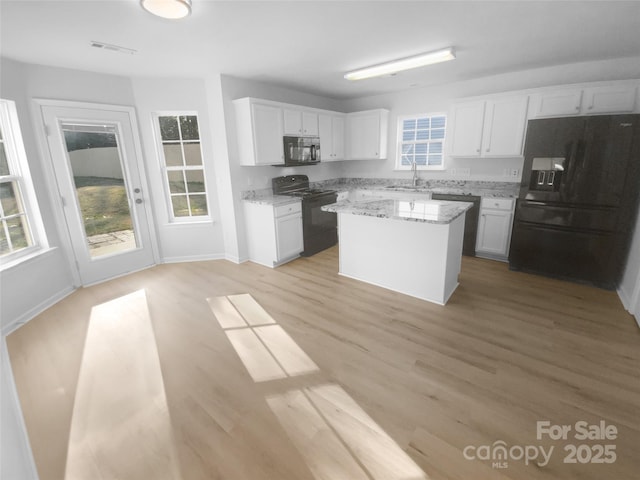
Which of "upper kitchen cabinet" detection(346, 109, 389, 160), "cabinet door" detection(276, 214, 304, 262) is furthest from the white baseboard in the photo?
"upper kitchen cabinet" detection(346, 109, 389, 160)

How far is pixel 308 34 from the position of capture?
8.57 ft

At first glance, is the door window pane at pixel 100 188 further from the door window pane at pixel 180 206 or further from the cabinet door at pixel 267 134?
the cabinet door at pixel 267 134

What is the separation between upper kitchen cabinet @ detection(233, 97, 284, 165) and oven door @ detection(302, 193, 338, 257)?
31.7 inches

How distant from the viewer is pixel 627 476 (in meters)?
1.46

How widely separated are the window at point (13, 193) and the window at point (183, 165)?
142 centimetres

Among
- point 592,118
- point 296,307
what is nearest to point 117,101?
point 296,307

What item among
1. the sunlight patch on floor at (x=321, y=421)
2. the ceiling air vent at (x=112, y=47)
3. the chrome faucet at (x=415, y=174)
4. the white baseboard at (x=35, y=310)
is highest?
the ceiling air vent at (x=112, y=47)

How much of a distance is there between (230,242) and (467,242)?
3.41 meters

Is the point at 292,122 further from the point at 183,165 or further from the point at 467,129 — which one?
the point at 467,129

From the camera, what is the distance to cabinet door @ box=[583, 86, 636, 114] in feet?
11.1

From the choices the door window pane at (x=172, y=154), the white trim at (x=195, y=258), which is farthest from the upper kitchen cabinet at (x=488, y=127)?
the door window pane at (x=172, y=154)

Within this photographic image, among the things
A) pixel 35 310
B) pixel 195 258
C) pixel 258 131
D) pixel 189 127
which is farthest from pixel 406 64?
pixel 35 310

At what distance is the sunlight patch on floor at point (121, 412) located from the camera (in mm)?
1563

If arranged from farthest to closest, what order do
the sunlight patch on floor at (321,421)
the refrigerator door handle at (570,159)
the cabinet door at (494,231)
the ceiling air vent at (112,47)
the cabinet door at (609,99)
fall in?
the cabinet door at (494,231)
the cabinet door at (609,99)
the refrigerator door handle at (570,159)
the ceiling air vent at (112,47)
the sunlight patch on floor at (321,421)
